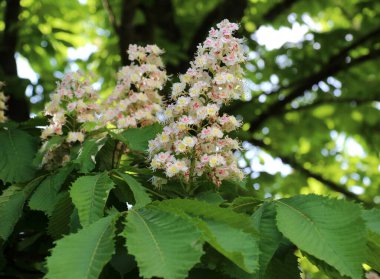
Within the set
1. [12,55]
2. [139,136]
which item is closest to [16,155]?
[139,136]

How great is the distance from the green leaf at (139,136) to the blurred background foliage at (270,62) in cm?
225

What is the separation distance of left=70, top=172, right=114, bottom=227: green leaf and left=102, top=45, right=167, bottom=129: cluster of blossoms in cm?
65

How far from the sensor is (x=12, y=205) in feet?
7.41

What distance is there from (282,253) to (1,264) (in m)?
1.26

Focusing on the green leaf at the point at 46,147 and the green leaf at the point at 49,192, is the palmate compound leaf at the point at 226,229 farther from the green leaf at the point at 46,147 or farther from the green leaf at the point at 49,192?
the green leaf at the point at 46,147

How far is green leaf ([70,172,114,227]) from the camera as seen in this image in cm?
183

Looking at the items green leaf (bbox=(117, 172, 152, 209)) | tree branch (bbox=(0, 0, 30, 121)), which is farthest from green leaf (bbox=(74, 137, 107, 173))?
tree branch (bbox=(0, 0, 30, 121))

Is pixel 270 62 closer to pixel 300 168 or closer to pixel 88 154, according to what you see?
pixel 300 168

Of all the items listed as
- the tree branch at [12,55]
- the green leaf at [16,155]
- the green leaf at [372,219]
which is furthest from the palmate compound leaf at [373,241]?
the tree branch at [12,55]

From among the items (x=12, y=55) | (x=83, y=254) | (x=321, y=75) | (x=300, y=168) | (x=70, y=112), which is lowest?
(x=83, y=254)

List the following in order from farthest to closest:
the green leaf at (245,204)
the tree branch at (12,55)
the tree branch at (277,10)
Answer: the tree branch at (277,10) < the tree branch at (12,55) < the green leaf at (245,204)

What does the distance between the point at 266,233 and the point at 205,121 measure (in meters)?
0.62

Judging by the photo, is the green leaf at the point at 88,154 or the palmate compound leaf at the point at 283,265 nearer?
the palmate compound leaf at the point at 283,265

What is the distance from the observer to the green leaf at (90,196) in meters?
1.83
